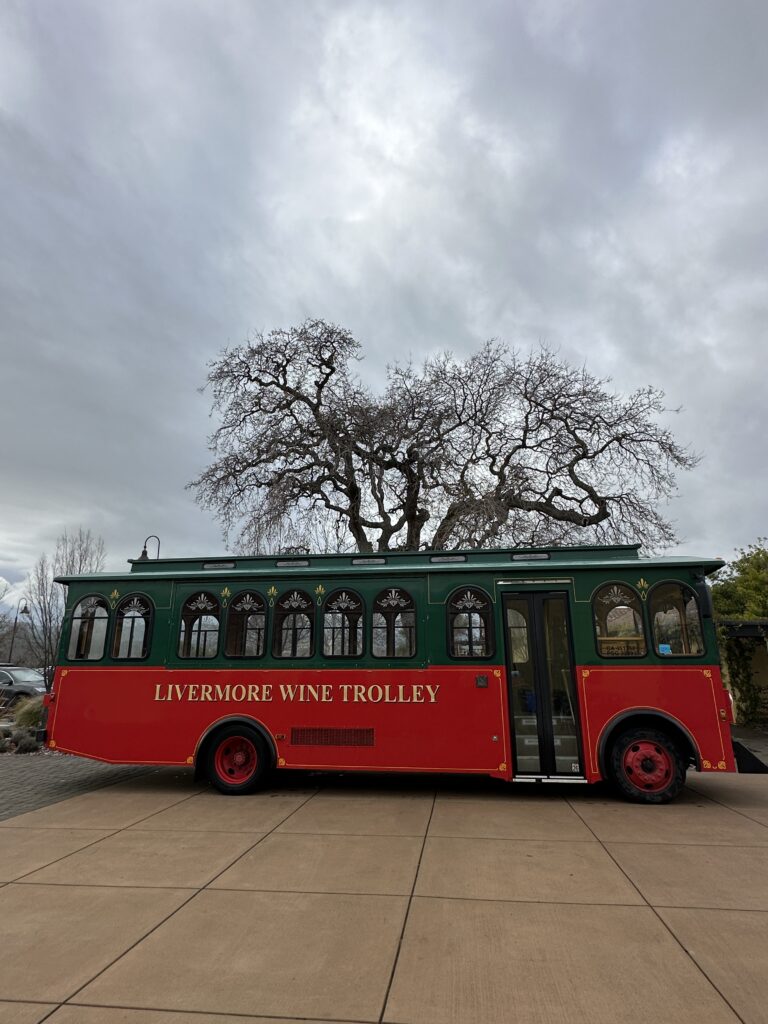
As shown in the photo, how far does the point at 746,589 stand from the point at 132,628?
55.7ft

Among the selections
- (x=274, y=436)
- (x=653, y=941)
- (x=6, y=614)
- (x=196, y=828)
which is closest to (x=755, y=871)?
(x=653, y=941)

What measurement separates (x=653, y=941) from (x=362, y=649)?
4.55m

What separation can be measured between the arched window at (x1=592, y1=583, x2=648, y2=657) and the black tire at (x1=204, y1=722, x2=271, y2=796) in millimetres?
4577

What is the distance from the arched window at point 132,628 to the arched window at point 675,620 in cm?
676

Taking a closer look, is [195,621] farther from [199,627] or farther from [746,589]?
[746,589]

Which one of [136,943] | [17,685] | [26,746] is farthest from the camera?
[17,685]

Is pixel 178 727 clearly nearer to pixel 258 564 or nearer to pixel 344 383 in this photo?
pixel 258 564

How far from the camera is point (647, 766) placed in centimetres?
680

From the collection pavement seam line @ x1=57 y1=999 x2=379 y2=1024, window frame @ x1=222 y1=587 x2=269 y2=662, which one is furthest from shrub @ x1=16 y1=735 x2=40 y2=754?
pavement seam line @ x1=57 y1=999 x2=379 y2=1024

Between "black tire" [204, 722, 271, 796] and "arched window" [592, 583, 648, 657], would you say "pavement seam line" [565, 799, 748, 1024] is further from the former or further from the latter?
"black tire" [204, 722, 271, 796]

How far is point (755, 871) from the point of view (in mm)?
4637

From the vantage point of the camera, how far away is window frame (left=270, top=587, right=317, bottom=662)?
298 inches

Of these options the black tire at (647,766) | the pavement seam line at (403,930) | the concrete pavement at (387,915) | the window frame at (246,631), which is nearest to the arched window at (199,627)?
the window frame at (246,631)

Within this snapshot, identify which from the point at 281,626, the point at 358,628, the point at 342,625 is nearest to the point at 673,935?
the point at 358,628
